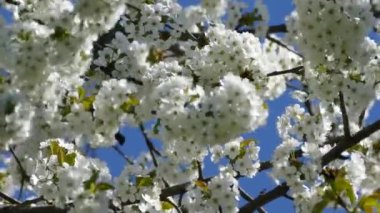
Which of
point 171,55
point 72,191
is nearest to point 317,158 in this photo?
point 72,191

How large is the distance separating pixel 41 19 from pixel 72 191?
1.04 meters

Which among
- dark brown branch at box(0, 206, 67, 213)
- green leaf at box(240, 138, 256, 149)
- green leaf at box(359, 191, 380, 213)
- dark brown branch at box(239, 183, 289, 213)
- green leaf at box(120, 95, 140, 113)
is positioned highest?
green leaf at box(240, 138, 256, 149)

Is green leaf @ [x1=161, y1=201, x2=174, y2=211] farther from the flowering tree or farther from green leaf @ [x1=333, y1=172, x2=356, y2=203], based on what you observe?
green leaf @ [x1=333, y1=172, x2=356, y2=203]

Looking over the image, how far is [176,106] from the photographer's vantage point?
483 cm

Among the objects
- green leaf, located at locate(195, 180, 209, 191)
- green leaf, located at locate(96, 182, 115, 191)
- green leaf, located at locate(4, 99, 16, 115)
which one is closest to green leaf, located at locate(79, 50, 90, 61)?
green leaf, located at locate(4, 99, 16, 115)

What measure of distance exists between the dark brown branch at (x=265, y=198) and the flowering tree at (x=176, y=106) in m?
0.01

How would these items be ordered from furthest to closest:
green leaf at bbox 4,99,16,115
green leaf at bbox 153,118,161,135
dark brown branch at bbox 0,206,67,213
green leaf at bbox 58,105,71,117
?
green leaf at bbox 58,105,71,117, green leaf at bbox 153,118,161,135, dark brown branch at bbox 0,206,67,213, green leaf at bbox 4,99,16,115

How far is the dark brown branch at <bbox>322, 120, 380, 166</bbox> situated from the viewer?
17.1 ft

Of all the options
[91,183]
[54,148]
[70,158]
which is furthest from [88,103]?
[54,148]

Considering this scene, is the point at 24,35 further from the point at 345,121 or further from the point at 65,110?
the point at 345,121

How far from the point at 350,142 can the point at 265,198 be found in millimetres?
658

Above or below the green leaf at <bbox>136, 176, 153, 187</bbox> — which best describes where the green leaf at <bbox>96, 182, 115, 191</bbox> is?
below

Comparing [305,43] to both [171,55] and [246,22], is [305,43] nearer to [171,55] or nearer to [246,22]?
[246,22]

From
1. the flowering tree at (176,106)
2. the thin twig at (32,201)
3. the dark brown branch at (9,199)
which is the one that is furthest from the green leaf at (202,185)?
the dark brown branch at (9,199)
